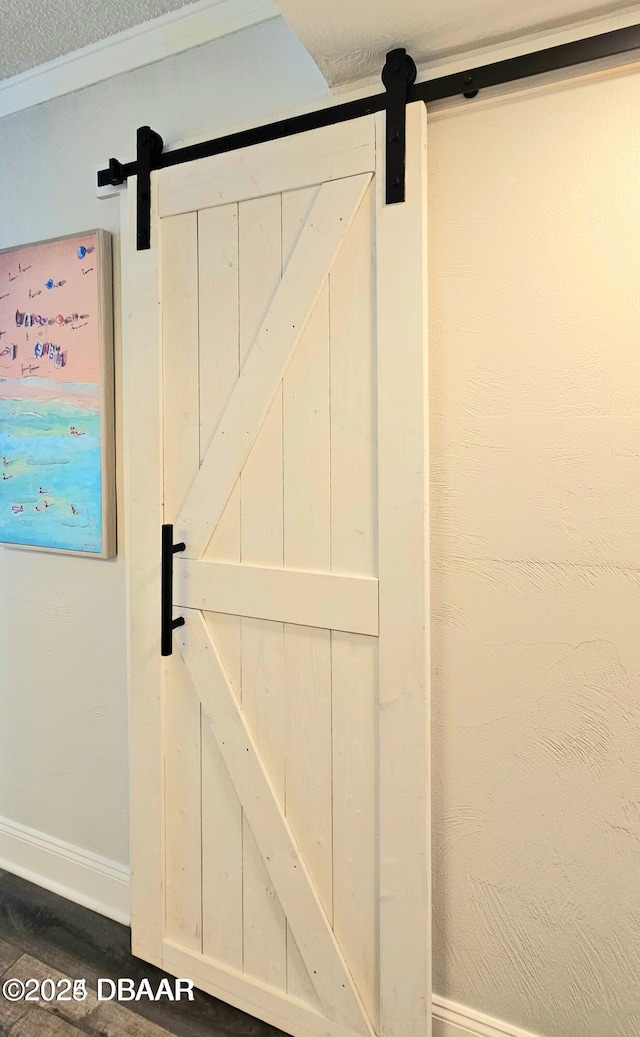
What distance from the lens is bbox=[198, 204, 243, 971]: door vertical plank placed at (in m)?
1.45

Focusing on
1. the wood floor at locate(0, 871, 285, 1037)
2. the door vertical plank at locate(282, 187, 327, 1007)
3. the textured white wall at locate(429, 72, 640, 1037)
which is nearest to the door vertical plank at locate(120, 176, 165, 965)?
the wood floor at locate(0, 871, 285, 1037)

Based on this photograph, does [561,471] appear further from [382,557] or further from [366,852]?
[366,852]

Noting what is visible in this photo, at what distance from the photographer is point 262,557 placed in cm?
143

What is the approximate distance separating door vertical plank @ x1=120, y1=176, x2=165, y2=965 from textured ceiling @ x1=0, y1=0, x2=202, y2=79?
0.42 m

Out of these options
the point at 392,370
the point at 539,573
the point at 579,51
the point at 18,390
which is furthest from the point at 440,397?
the point at 18,390

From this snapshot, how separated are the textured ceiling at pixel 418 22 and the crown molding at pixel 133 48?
26 cm

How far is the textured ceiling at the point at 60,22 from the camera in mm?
1496

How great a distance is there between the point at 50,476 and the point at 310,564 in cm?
92

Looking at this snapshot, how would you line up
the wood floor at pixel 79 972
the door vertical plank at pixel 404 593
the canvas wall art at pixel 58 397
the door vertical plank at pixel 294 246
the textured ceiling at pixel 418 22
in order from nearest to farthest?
the textured ceiling at pixel 418 22
the door vertical plank at pixel 404 593
the door vertical plank at pixel 294 246
the wood floor at pixel 79 972
the canvas wall art at pixel 58 397

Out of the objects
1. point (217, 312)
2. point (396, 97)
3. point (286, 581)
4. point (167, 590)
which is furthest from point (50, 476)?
point (396, 97)

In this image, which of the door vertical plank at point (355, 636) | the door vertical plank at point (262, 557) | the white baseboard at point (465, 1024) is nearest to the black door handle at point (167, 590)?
the door vertical plank at point (262, 557)

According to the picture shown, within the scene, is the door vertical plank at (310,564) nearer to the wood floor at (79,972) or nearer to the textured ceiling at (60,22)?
the wood floor at (79,972)

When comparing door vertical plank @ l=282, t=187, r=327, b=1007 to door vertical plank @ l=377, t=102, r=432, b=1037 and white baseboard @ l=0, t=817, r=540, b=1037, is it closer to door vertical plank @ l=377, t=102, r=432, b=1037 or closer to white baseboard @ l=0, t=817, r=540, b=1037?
door vertical plank @ l=377, t=102, r=432, b=1037

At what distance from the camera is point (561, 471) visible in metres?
1.23
